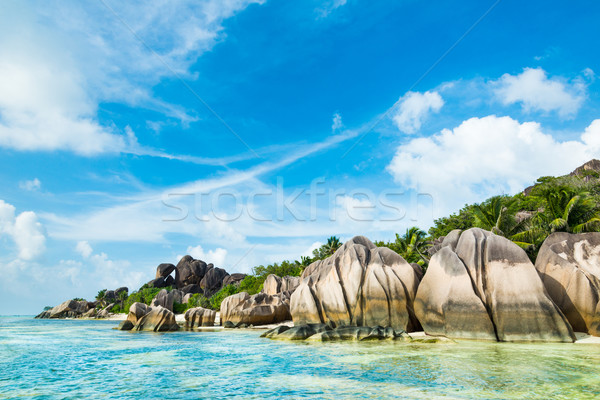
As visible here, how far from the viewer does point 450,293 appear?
59.7 ft

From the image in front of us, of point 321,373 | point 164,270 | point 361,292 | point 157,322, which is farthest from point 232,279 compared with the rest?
point 321,373

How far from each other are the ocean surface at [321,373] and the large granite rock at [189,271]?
6809cm

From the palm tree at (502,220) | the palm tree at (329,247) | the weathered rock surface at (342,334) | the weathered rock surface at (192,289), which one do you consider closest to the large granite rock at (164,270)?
the weathered rock surface at (192,289)

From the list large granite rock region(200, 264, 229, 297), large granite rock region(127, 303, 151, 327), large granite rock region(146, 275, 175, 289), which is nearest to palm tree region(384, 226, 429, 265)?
large granite rock region(127, 303, 151, 327)

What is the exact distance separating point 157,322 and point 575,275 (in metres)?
28.5

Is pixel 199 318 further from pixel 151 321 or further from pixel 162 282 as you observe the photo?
pixel 162 282

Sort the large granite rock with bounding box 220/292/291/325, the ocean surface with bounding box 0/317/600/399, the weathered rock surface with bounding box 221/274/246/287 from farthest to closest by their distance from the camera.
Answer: the weathered rock surface with bounding box 221/274/246/287 → the large granite rock with bounding box 220/292/291/325 → the ocean surface with bounding box 0/317/600/399

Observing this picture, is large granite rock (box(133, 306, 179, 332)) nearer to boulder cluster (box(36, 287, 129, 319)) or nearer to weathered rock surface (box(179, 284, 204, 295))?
weathered rock surface (box(179, 284, 204, 295))

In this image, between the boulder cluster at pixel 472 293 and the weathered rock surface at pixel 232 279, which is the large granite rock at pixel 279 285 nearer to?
the boulder cluster at pixel 472 293

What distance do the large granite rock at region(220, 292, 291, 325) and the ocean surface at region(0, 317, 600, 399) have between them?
17.4 metres

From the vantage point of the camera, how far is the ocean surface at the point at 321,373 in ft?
29.1

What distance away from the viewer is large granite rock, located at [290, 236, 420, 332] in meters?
21.6

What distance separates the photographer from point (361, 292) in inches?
900

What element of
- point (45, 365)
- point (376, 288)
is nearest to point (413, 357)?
point (376, 288)
